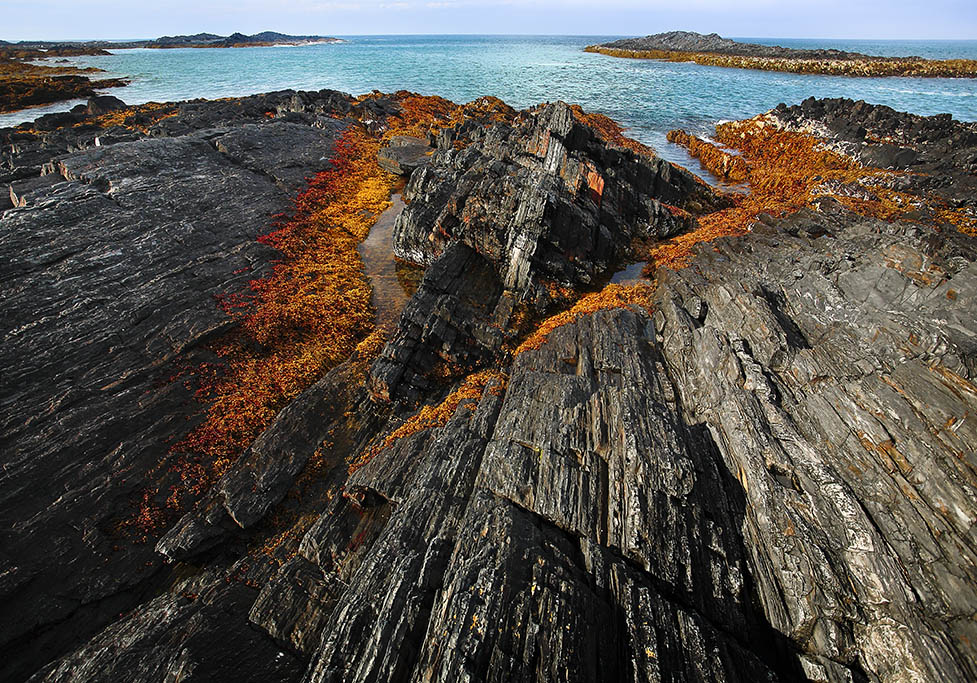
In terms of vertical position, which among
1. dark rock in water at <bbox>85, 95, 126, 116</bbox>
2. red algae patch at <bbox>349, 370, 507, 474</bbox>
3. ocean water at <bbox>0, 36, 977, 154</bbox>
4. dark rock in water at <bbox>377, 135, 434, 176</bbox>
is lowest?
red algae patch at <bbox>349, 370, 507, 474</bbox>

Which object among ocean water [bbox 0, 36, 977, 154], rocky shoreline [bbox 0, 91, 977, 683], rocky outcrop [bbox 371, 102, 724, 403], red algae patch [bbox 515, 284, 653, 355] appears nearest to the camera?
rocky shoreline [bbox 0, 91, 977, 683]

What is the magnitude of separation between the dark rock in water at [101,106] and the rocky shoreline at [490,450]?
158 feet

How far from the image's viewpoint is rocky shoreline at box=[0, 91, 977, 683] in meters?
8.42

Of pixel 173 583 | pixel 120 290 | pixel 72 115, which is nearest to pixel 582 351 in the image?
pixel 173 583

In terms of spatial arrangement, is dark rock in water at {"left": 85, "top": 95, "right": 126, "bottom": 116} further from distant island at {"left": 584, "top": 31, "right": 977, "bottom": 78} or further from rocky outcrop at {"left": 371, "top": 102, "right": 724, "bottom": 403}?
distant island at {"left": 584, "top": 31, "right": 977, "bottom": 78}

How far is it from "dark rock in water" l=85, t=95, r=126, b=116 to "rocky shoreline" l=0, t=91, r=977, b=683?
48251mm

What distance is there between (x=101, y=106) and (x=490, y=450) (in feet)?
281

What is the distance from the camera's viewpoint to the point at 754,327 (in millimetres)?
15312

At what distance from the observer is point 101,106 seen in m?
60.3

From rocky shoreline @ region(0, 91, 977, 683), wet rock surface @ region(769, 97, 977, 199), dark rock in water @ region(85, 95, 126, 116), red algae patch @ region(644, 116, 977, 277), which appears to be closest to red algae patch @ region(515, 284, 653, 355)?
rocky shoreline @ region(0, 91, 977, 683)

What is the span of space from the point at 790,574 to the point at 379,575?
9712 mm

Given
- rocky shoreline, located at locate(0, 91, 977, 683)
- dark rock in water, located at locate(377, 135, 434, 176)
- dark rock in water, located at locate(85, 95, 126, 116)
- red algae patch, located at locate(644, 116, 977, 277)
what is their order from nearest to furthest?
1. rocky shoreline, located at locate(0, 91, 977, 683)
2. red algae patch, located at locate(644, 116, 977, 277)
3. dark rock in water, located at locate(377, 135, 434, 176)
4. dark rock in water, located at locate(85, 95, 126, 116)

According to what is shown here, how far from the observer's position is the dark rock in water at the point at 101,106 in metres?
58.6

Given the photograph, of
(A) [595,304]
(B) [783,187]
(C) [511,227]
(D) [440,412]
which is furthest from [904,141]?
(D) [440,412]
